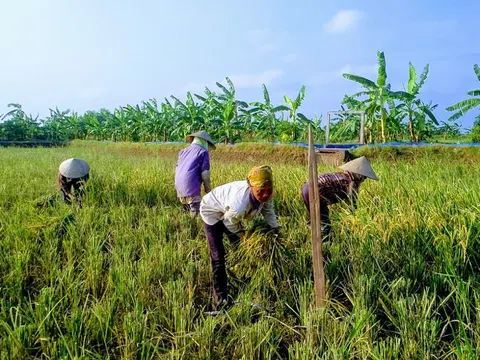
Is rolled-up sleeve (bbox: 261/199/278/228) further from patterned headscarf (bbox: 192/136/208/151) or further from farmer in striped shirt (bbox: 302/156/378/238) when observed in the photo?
patterned headscarf (bbox: 192/136/208/151)

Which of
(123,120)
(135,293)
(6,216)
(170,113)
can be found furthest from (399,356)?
(123,120)

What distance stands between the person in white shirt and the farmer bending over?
2174 millimetres

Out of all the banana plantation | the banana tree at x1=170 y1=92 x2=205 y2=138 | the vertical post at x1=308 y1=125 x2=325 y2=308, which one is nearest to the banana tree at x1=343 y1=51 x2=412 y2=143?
the banana plantation

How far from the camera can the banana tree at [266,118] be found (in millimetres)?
13891

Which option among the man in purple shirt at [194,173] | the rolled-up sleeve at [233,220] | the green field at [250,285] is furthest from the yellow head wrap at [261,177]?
the man in purple shirt at [194,173]

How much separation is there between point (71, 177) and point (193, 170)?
52.2 inches

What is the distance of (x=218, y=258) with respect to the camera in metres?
2.67

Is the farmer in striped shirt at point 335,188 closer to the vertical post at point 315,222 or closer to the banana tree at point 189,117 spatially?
the vertical post at point 315,222

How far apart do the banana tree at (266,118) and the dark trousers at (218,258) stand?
1129cm

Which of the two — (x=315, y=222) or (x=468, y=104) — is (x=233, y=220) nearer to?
(x=315, y=222)

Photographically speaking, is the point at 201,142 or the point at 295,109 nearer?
the point at 201,142

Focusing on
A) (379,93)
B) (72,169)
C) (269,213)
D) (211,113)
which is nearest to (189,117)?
(211,113)

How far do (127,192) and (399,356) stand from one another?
3675 millimetres

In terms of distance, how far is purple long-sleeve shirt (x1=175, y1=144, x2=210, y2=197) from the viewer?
4238 millimetres
